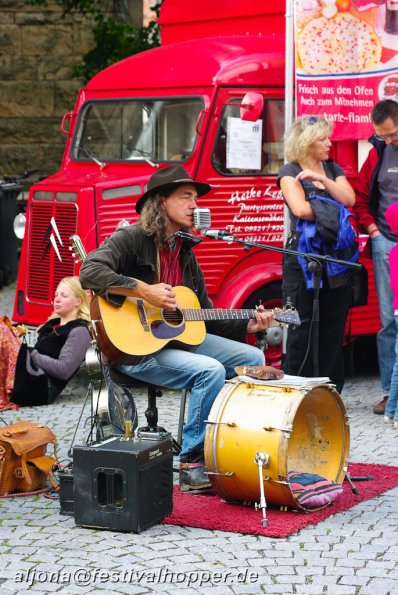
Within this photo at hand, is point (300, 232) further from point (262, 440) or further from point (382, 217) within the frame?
point (262, 440)

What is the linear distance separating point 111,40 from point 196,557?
33.2 ft

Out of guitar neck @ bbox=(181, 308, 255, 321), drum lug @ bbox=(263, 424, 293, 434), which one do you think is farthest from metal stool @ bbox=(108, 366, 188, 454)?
drum lug @ bbox=(263, 424, 293, 434)

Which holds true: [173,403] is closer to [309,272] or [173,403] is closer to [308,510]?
[309,272]

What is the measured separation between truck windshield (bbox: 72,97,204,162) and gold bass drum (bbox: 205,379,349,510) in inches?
132

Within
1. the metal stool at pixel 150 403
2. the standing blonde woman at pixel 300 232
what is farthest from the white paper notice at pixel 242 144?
the metal stool at pixel 150 403

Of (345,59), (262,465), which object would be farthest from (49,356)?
(262,465)

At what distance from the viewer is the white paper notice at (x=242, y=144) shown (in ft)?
29.7

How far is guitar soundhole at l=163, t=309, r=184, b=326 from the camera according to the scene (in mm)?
6484

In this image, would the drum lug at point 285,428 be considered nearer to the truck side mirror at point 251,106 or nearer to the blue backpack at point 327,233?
the blue backpack at point 327,233

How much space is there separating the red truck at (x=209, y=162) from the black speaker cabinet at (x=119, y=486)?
3266 millimetres

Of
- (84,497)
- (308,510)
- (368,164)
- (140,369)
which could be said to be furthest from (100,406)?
(368,164)

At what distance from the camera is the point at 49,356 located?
29.0 feet

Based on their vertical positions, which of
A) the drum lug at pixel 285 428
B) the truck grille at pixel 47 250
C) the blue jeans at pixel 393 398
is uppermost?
the truck grille at pixel 47 250

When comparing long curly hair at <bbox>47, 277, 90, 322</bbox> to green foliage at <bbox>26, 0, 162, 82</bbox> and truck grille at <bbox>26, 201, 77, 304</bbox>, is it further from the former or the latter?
green foliage at <bbox>26, 0, 162, 82</bbox>
